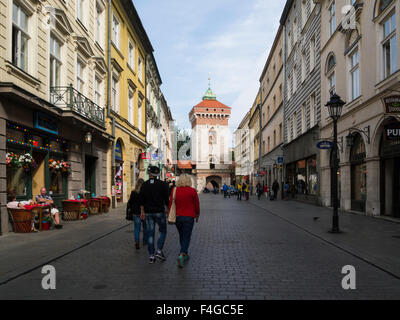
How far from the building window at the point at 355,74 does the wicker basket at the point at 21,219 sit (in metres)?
14.1

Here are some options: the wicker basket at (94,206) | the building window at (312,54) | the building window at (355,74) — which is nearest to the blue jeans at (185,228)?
the wicker basket at (94,206)

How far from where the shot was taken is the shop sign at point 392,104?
400 inches

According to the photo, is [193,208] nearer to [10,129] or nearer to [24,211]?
[24,211]

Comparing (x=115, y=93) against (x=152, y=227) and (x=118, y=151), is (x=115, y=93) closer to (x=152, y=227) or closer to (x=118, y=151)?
(x=118, y=151)

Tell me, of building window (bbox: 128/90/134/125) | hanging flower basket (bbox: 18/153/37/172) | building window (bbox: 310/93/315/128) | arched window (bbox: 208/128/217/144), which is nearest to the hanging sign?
building window (bbox: 128/90/134/125)

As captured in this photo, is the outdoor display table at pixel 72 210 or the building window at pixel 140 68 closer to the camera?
the outdoor display table at pixel 72 210

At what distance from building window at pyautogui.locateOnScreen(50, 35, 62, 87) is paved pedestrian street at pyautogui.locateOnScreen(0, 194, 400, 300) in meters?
7.07

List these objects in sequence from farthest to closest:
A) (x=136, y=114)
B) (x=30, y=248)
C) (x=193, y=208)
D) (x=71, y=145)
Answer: (x=136, y=114) < (x=71, y=145) < (x=30, y=248) < (x=193, y=208)

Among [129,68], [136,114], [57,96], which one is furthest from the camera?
[136,114]

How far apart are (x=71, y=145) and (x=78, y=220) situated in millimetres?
3249

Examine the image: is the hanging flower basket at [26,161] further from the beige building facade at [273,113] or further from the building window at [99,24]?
the beige building facade at [273,113]

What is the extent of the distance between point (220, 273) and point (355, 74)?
14.1 metres
